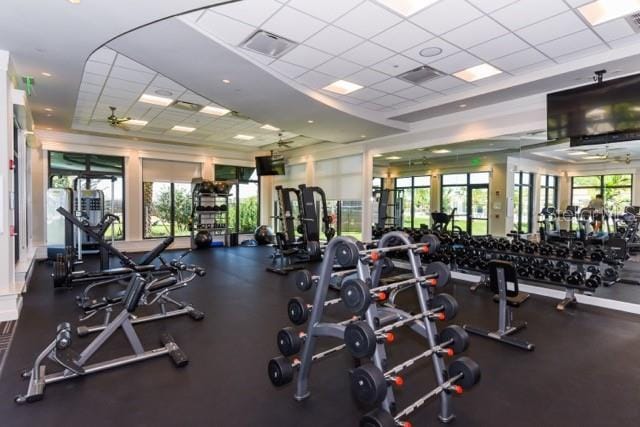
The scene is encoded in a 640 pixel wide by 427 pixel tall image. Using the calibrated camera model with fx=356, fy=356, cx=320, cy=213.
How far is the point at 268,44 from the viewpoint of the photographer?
4.17 m

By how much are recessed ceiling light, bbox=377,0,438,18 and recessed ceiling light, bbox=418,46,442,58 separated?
874 millimetres

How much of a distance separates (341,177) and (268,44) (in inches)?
236

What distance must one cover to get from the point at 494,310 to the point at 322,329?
3.27 meters

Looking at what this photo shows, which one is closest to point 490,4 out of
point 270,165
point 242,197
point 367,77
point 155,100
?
point 367,77

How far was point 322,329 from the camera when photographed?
2328mm

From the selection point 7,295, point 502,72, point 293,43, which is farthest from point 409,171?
point 7,295

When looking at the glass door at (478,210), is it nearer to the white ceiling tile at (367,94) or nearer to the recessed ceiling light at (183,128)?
the white ceiling tile at (367,94)

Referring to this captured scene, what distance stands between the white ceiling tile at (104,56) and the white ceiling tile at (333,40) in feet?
8.33

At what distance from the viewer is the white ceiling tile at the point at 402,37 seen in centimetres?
384

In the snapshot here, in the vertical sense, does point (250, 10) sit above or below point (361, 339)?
above

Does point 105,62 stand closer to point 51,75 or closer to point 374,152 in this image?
point 51,75

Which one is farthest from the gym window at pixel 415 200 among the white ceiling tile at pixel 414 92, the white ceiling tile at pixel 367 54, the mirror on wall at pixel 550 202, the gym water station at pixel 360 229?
the white ceiling tile at pixel 367 54

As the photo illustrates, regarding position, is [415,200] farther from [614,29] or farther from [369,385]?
[369,385]

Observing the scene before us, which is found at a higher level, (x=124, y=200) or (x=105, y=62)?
(x=105, y=62)
